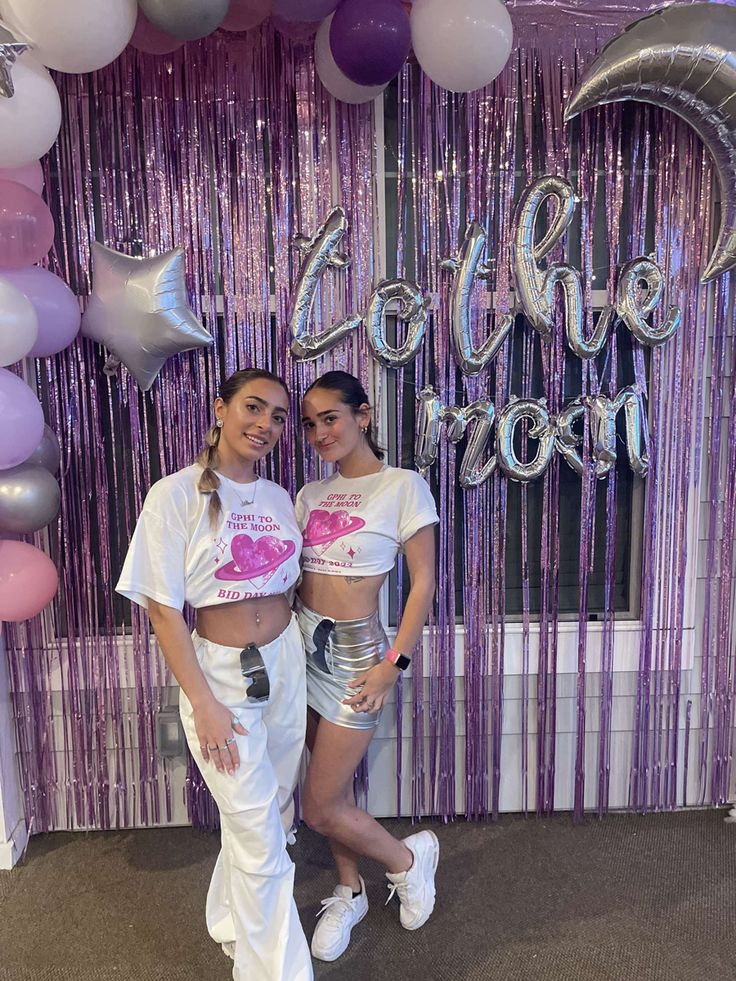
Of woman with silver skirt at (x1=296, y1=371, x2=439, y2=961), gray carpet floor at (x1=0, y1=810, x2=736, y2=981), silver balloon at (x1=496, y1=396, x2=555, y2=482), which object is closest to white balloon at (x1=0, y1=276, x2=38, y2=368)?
woman with silver skirt at (x1=296, y1=371, x2=439, y2=961)

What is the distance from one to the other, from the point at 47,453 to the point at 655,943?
6.91 ft

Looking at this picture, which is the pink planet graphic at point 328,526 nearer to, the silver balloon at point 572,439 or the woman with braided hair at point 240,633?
the woman with braided hair at point 240,633

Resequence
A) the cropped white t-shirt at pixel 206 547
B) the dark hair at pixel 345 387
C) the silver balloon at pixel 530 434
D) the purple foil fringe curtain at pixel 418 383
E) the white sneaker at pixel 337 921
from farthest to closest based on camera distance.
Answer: the silver balloon at pixel 530 434, the purple foil fringe curtain at pixel 418 383, the white sneaker at pixel 337 921, the dark hair at pixel 345 387, the cropped white t-shirt at pixel 206 547

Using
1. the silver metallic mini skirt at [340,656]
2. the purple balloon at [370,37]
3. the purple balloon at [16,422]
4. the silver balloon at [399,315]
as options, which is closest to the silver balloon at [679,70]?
the purple balloon at [370,37]

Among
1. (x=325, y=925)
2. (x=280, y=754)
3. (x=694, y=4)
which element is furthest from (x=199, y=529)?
(x=694, y=4)

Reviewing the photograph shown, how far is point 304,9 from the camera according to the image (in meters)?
1.80

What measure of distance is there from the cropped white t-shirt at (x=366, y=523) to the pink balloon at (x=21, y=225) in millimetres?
989

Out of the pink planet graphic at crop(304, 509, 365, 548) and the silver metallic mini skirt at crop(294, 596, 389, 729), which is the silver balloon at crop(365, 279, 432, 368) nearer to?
the pink planet graphic at crop(304, 509, 365, 548)

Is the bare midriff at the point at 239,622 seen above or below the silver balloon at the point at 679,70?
below

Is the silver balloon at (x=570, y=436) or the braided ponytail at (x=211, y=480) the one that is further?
the silver balloon at (x=570, y=436)

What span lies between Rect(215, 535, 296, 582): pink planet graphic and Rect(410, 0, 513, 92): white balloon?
51.2 inches

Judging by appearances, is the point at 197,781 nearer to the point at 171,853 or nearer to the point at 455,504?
the point at 171,853

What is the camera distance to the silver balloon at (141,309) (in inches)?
76.4

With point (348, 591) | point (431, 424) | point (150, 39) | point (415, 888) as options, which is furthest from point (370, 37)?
point (415, 888)
